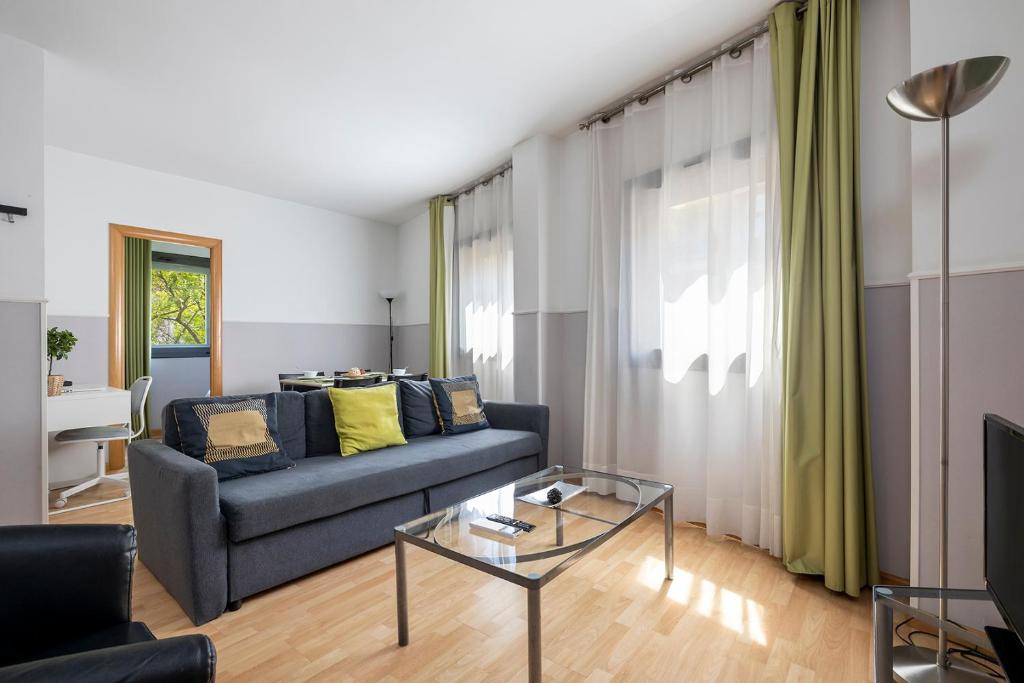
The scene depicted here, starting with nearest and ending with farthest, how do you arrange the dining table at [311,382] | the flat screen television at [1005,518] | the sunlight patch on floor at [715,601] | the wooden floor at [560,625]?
the flat screen television at [1005,518] → the wooden floor at [560,625] → the sunlight patch on floor at [715,601] → the dining table at [311,382]

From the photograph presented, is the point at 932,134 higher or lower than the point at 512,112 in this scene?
lower

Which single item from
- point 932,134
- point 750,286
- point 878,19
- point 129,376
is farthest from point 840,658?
point 129,376

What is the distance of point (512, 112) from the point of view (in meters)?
3.35

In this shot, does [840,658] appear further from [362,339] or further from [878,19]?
[362,339]

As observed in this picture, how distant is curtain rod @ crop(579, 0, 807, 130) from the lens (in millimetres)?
2516

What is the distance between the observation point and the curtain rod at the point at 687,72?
8.25 feet

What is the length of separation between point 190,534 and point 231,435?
1.95 ft

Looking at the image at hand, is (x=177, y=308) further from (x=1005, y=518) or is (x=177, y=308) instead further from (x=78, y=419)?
(x=1005, y=518)

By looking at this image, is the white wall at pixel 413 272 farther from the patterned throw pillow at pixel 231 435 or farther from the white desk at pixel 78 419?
the patterned throw pillow at pixel 231 435

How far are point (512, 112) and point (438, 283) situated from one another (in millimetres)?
2181

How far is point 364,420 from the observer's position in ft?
9.32

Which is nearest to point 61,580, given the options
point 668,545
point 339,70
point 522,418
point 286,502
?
point 286,502

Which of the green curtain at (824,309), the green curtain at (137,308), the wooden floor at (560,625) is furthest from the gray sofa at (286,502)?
A: the green curtain at (137,308)

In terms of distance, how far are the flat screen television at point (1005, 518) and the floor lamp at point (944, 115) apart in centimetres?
34
